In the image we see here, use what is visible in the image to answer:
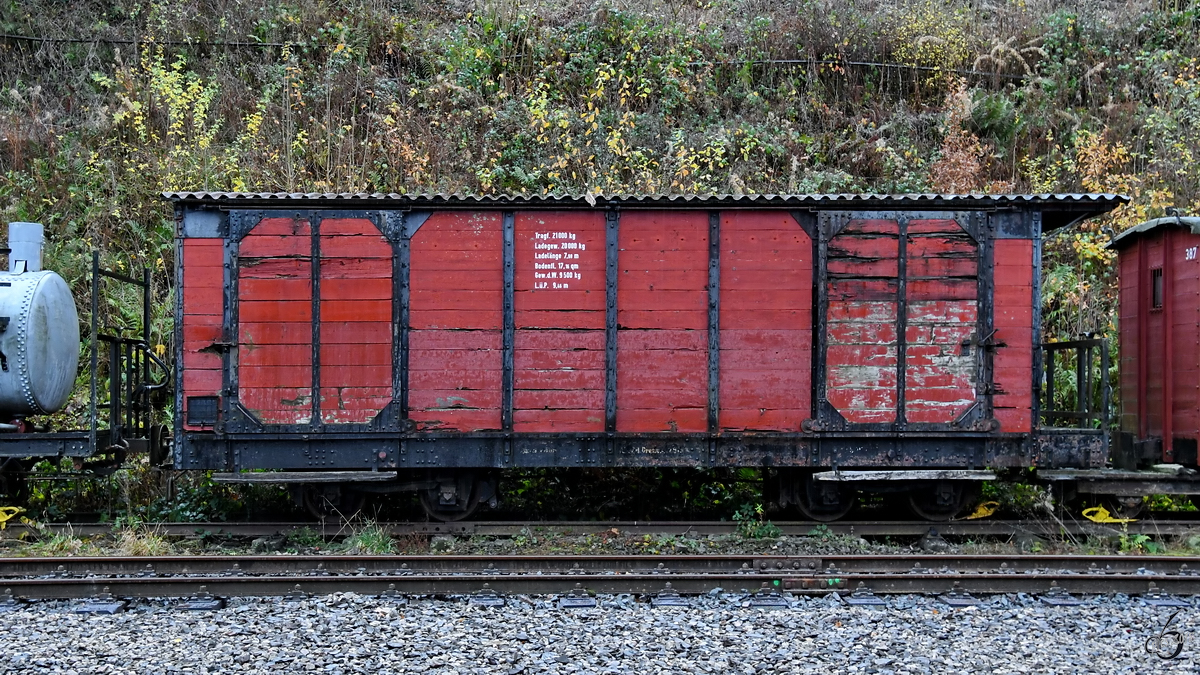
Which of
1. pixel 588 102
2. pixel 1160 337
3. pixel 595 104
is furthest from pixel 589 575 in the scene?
pixel 595 104

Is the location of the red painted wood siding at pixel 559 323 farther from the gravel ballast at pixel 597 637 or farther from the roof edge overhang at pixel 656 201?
the gravel ballast at pixel 597 637

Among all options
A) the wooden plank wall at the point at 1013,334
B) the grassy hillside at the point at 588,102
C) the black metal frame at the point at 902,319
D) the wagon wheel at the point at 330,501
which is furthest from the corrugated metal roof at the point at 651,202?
the grassy hillside at the point at 588,102

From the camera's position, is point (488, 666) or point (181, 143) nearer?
point (488, 666)

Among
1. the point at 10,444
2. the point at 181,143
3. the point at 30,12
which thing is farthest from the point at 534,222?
the point at 30,12

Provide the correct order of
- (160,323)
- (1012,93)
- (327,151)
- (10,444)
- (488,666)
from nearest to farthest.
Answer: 1. (488,666)
2. (10,444)
3. (160,323)
4. (327,151)
5. (1012,93)

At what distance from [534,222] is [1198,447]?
23.4 ft

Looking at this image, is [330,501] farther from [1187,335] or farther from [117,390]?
[1187,335]

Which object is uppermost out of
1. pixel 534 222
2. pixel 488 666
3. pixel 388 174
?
pixel 388 174

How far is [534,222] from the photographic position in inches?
335

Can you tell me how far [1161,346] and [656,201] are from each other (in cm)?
578

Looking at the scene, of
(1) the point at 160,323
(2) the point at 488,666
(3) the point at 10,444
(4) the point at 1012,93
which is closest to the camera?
(2) the point at 488,666

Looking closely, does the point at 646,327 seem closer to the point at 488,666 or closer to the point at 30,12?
the point at 488,666

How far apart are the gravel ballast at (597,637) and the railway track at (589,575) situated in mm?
216

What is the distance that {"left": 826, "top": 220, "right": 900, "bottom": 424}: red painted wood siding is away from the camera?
27.8ft
